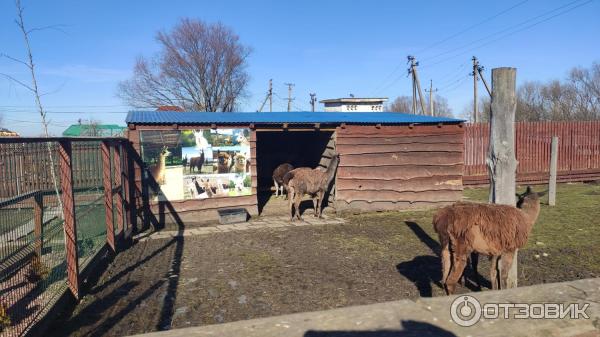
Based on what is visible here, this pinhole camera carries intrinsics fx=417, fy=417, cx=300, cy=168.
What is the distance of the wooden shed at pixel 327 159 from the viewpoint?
36.3 feet

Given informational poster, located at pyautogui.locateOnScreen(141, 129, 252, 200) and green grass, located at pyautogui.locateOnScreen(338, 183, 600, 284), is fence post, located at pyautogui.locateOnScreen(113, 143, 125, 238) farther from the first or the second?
green grass, located at pyautogui.locateOnScreen(338, 183, 600, 284)

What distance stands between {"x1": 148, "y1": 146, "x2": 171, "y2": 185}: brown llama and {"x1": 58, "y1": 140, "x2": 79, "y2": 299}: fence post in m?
5.22

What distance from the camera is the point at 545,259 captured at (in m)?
7.38

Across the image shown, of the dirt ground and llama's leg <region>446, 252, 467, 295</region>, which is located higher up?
llama's leg <region>446, 252, 467, 295</region>

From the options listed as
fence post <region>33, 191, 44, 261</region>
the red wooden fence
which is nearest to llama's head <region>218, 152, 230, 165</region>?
fence post <region>33, 191, 44, 261</region>

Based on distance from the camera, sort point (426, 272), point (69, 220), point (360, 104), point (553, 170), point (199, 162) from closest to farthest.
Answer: point (69, 220) < point (426, 272) < point (199, 162) < point (553, 170) < point (360, 104)

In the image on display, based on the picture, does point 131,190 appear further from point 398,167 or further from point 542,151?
point 542,151

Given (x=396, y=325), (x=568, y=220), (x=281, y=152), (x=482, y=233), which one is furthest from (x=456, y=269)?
(x=281, y=152)

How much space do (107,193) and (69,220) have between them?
2427 millimetres

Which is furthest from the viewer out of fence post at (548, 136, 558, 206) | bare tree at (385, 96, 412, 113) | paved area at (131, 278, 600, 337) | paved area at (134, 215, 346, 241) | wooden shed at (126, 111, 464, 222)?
bare tree at (385, 96, 412, 113)

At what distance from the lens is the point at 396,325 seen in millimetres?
2561

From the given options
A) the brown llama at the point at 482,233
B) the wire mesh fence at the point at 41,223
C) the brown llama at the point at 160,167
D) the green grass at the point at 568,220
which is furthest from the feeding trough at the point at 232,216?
the brown llama at the point at 482,233

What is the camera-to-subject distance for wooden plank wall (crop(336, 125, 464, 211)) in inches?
496

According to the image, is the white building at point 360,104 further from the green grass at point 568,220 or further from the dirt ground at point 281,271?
the dirt ground at point 281,271
